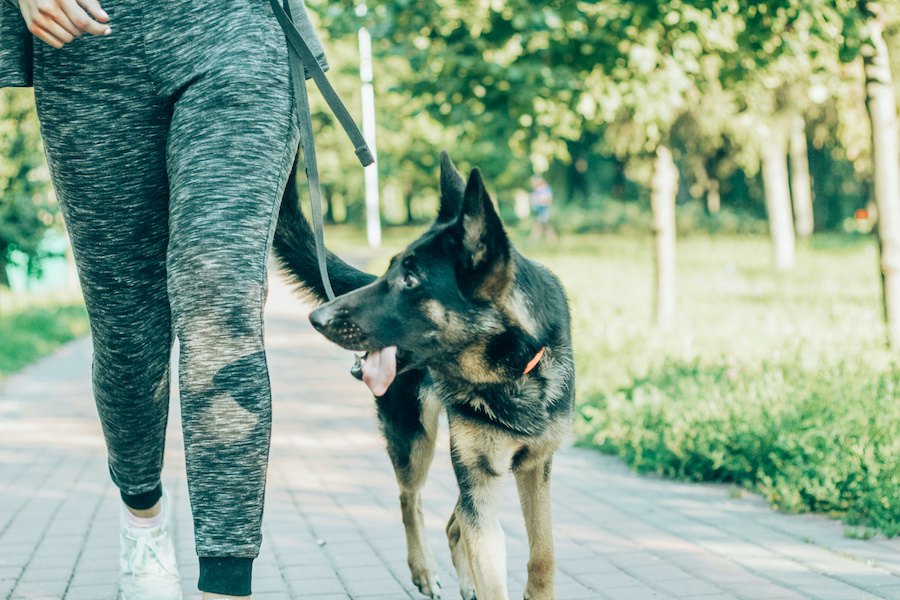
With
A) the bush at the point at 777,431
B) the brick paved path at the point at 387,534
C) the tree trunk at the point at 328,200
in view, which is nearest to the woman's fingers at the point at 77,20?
the brick paved path at the point at 387,534

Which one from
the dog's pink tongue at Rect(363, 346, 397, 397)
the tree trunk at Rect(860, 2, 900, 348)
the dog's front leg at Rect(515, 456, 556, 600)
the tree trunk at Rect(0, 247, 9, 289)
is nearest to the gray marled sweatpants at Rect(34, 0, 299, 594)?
the dog's pink tongue at Rect(363, 346, 397, 397)

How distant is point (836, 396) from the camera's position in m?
5.66

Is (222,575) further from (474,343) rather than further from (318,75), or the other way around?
(318,75)

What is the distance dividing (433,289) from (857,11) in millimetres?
5546

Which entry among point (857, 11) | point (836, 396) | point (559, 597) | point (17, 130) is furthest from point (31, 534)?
point (17, 130)

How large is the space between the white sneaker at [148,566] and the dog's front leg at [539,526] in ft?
3.44

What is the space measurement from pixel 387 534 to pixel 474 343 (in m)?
1.90

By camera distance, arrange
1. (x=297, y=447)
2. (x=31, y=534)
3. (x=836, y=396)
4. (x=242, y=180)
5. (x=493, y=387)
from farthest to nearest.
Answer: (x=297, y=447) < (x=836, y=396) < (x=31, y=534) < (x=493, y=387) < (x=242, y=180)

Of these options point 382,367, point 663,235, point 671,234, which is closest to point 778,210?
point 671,234

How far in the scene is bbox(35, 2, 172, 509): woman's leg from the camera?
2.61m

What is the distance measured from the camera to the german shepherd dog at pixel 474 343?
→ 112 inches

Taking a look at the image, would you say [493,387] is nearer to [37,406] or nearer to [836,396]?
[836,396]

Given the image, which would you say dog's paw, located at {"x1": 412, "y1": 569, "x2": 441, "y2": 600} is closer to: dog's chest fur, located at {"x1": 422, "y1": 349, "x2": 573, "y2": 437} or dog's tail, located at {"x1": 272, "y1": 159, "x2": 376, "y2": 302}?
dog's chest fur, located at {"x1": 422, "y1": 349, "x2": 573, "y2": 437}

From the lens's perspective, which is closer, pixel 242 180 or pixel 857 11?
pixel 242 180
